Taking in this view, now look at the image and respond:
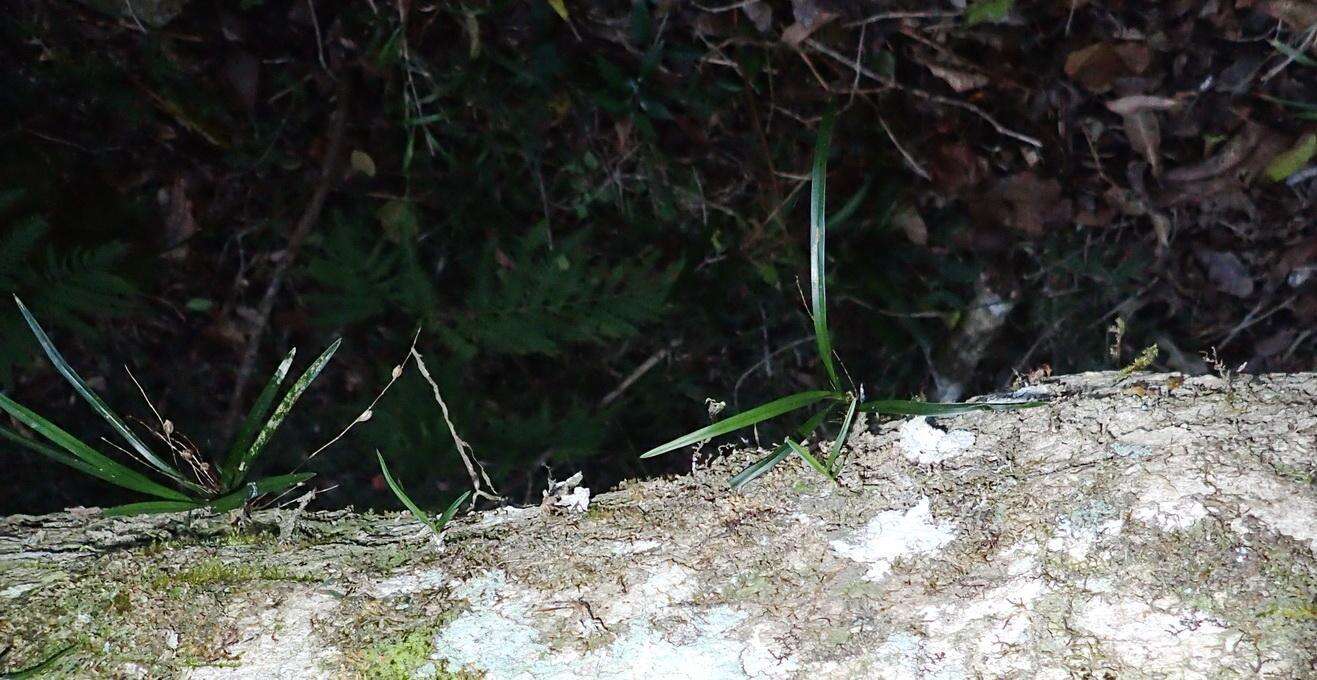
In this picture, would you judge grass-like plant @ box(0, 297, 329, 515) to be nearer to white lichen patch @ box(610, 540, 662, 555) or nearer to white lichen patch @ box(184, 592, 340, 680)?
white lichen patch @ box(184, 592, 340, 680)

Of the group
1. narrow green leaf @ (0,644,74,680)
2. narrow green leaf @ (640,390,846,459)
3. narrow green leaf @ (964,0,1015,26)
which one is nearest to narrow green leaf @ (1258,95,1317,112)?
narrow green leaf @ (964,0,1015,26)

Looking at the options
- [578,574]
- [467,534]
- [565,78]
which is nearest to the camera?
[578,574]

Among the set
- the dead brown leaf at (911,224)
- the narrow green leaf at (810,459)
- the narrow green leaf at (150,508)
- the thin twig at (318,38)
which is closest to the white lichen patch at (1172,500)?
the narrow green leaf at (810,459)

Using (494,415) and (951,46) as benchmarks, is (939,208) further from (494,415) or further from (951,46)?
(494,415)

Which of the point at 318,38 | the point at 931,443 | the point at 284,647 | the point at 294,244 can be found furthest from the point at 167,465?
the point at 318,38

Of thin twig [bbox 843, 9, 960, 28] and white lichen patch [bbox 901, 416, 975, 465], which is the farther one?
thin twig [bbox 843, 9, 960, 28]

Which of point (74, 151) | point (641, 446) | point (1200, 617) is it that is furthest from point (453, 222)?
point (1200, 617)

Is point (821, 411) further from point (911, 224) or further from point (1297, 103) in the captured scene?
point (1297, 103)
